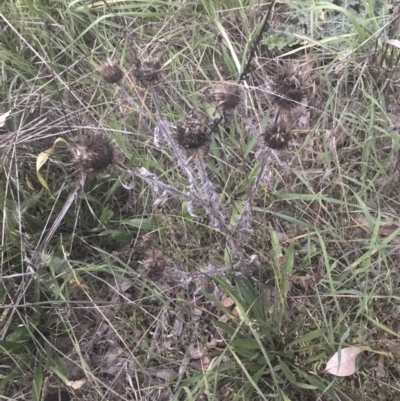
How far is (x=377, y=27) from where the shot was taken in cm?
191

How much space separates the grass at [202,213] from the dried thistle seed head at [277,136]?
69 millimetres

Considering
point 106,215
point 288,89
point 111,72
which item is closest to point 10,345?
point 106,215

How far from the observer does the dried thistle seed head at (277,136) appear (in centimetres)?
121

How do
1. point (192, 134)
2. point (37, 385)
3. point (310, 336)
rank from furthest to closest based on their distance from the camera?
point (37, 385), point (310, 336), point (192, 134)

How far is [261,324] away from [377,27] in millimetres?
1159

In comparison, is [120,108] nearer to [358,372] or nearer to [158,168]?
[158,168]

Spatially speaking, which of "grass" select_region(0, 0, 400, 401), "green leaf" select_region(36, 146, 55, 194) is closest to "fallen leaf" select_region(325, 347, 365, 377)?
"grass" select_region(0, 0, 400, 401)

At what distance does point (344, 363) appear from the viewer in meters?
1.46

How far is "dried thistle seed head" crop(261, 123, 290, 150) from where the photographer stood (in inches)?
47.8

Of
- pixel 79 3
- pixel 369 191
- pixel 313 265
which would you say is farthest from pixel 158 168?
pixel 79 3

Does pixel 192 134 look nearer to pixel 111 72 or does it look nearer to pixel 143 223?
pixel 111 72

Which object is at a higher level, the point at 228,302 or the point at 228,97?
the point at 228,97

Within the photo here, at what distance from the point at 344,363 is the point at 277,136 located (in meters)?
0.68

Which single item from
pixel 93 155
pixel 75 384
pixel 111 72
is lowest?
pixel 75 384
